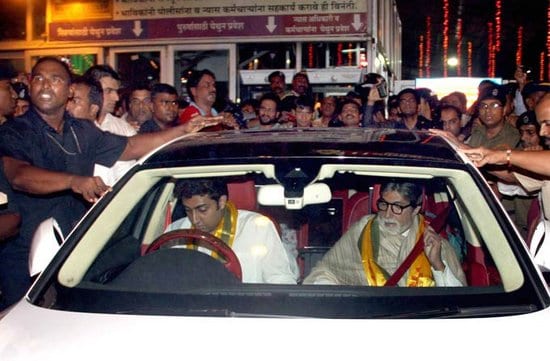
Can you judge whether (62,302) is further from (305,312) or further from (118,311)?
(305,312)

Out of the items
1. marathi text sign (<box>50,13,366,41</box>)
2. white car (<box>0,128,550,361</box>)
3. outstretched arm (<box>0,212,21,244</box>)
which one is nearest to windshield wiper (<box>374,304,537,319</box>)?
white car (<box>0,128,550,361</box>)

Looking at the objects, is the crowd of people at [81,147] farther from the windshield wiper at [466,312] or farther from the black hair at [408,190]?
the windshield wiper at [466,312]

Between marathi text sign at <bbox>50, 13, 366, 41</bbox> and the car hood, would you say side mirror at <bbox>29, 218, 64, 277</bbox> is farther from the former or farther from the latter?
marathi text sign at <bbox>50, 13, 366, 41</bbox>

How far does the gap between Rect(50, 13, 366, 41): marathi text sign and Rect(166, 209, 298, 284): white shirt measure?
923 centimetres

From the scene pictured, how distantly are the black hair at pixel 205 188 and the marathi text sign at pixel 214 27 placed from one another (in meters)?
9.14

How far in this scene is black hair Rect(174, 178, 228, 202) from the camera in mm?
3668

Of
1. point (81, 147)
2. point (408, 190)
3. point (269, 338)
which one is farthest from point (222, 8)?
point (269, 338)

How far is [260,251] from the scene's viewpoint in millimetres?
3451

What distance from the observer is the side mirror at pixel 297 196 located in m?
3.04

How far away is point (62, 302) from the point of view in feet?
8.70

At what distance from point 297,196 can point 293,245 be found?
0.69 meters

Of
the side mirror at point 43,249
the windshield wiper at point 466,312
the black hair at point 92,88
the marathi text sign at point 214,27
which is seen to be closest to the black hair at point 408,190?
the windshield wiper at point 466,312

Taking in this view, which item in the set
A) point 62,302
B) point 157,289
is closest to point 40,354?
Result: point 62,302

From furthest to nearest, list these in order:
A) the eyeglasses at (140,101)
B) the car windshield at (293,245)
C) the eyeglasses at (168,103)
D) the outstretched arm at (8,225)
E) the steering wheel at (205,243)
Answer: the eyeglasses at (140,101)
the eyeglasses at (168,103)
the outstretched arm at (8,225)
the steering wheel at (205,243)
the car windshield at (293,245)
